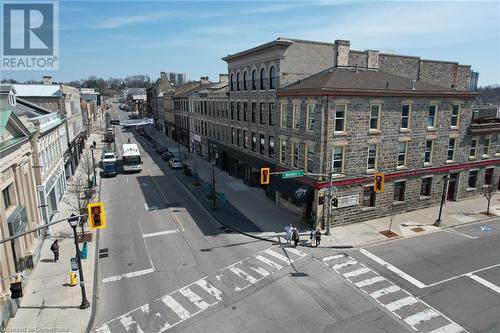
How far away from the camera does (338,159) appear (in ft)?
83.0

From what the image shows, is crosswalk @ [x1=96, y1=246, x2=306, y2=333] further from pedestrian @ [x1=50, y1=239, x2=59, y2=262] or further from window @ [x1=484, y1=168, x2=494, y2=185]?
window @ [x1=484, y1=168, x2=494, y2=185]

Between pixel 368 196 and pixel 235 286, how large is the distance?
48.8ft

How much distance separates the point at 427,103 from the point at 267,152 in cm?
1522

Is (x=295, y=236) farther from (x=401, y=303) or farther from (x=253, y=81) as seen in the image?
(x=253, y=81)

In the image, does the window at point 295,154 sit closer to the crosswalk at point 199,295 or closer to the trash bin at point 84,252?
the crosswalk at point 199,295

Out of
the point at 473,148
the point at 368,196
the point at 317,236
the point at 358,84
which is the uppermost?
the point at 358,84

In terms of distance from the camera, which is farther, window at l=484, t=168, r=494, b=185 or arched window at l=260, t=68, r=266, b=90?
window at l=484, t=168, r=494, b=185

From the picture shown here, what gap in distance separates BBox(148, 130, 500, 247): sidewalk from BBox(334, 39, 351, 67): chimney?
608 inches

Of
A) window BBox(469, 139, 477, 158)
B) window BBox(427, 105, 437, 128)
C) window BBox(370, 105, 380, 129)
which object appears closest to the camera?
window BBox(370, 105, 380, 129)

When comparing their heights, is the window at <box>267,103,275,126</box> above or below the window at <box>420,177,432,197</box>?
above

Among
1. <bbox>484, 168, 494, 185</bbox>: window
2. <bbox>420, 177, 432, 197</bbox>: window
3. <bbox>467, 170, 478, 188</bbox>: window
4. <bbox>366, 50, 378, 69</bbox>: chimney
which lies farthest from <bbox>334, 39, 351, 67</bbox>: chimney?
<bbox>484, 168, 494, 185</bbox>: window

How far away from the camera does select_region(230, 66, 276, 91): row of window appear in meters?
32.0

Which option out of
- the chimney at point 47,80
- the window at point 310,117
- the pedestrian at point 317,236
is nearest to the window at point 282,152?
the window at point 310,117

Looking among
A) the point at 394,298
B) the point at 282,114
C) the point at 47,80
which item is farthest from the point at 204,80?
the point at 394,298
